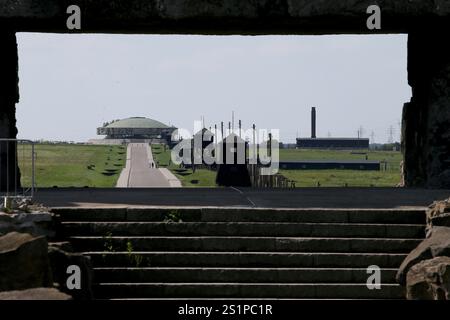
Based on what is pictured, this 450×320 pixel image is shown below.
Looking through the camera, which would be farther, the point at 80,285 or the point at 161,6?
the point at 161,6

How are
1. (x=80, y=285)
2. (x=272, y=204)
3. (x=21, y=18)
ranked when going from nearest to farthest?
(x=80, y=285), (x=272, y=204), (x=21, y=18)

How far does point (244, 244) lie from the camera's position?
32.3 ft

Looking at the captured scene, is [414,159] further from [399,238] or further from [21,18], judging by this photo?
[21,18]

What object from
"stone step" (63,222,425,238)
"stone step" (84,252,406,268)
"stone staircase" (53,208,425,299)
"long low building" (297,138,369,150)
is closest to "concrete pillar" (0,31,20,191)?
"stone staircase" (53,208,425,299)

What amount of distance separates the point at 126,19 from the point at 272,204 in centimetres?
398

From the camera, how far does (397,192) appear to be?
46.0ft

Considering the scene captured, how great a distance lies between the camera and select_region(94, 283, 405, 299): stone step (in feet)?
30.1

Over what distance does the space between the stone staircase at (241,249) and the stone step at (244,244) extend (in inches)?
0.5

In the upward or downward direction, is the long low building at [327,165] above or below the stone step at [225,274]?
below

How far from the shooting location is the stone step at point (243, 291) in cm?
919

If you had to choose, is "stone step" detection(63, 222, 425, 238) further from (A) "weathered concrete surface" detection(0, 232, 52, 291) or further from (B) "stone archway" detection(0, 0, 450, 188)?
(B) "stone archway" detection(0, 0, 450, 188)

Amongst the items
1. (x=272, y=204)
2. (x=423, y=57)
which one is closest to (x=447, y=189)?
(x=423, y=57)

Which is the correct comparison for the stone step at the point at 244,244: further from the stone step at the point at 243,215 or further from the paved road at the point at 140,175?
the paved road at the point at 140,175

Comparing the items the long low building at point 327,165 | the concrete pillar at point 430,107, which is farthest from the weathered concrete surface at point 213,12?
the long low building at point 327,165
